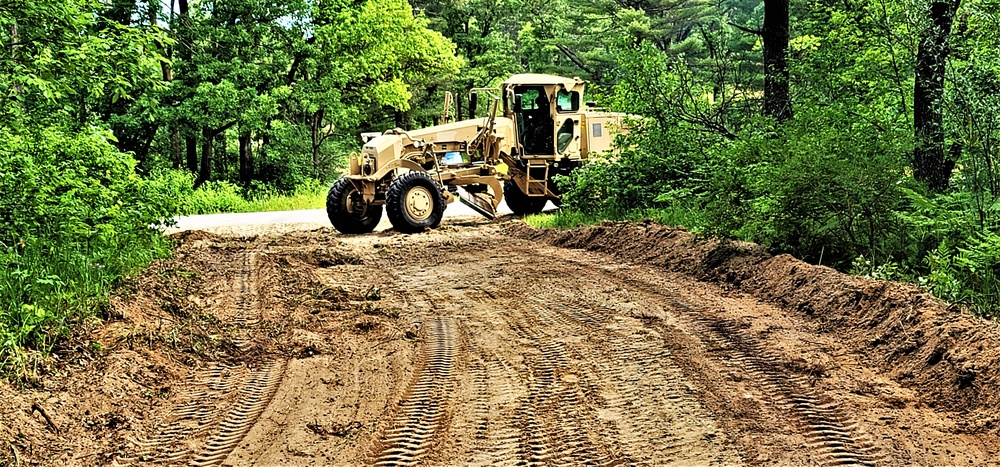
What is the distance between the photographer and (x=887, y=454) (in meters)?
3.76

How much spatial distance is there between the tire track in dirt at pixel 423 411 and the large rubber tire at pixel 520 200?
36.3 feet

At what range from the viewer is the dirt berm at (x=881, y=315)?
4.63 meters

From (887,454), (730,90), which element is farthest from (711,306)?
(730,90)

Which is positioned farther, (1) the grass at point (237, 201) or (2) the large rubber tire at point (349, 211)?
(1) the grass at point (237, 201)

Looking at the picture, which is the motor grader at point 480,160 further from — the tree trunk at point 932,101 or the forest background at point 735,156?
the tree trunk at point 932,101

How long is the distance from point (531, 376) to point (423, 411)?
87cm

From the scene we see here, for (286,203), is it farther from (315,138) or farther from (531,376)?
(531,376)

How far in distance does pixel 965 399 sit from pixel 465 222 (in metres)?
11.9

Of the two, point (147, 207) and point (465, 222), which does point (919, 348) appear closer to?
point (147, 207)

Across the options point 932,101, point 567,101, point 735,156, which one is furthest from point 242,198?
point 932,101

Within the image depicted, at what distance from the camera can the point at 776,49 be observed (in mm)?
11328

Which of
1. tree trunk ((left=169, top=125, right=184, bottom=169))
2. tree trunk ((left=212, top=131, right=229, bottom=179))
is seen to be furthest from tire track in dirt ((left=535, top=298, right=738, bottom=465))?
tree trunk ((left=212, top=131, right=229, bottom=179))

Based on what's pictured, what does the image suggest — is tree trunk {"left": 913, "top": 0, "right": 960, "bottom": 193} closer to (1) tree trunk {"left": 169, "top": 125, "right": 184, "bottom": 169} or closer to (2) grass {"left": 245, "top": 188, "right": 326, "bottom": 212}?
(2) grass {"left": 245, "top": 188, "right": 326, "bottom": 212}

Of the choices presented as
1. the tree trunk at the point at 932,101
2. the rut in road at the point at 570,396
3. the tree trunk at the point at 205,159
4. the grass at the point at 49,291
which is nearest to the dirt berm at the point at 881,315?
the rut in road at the point at 570,396
